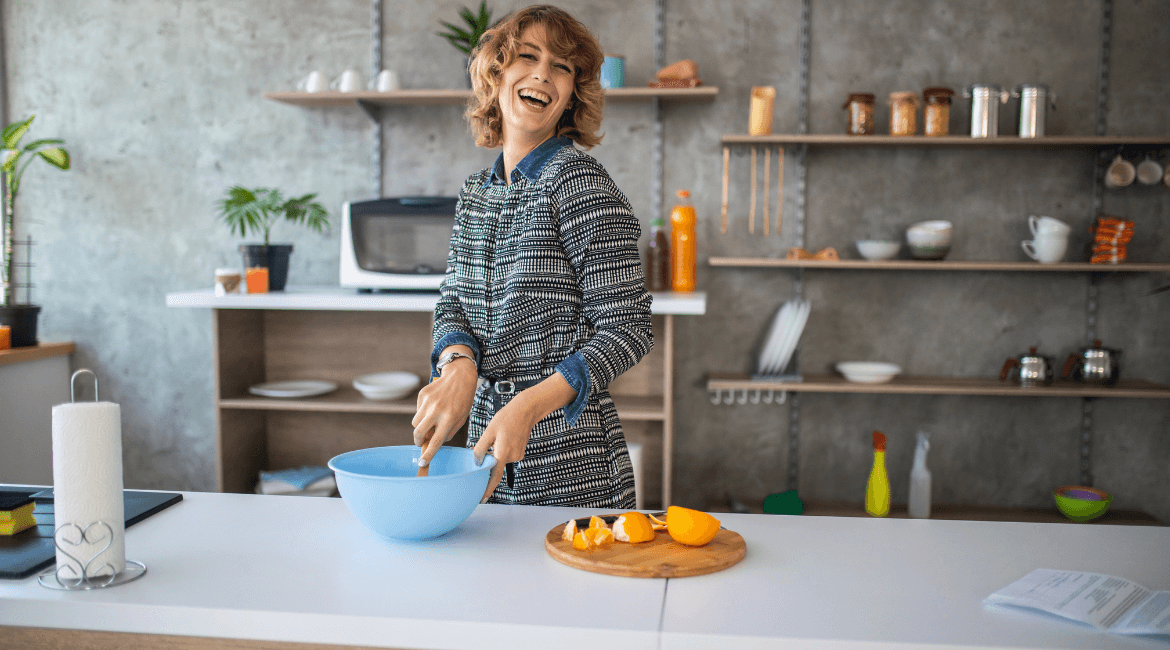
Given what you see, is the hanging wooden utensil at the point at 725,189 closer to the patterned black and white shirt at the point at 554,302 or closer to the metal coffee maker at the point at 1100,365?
the metal coffee maker at the point at 1100,365

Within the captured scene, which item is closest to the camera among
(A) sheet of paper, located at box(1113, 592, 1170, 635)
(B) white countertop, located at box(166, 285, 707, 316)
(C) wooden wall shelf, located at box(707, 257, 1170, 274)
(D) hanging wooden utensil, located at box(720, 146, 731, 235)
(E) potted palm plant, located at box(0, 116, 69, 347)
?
(A) sheet of paper, located at box(1113, 592, 1170, 635)

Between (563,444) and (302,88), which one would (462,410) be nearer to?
(563,444)

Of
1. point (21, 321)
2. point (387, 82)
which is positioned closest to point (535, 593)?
point (387, 82)

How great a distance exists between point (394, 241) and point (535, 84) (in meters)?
1.53

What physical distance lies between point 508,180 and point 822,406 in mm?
2003

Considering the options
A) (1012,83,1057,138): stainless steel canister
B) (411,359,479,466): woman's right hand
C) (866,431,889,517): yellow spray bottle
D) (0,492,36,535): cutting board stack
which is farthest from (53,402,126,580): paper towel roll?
(1012,83,1057,138): stainless steel canister

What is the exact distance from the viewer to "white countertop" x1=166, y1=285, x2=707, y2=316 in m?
2.46

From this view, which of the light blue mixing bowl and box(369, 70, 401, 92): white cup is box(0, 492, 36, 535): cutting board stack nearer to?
the light blue mixing bowl

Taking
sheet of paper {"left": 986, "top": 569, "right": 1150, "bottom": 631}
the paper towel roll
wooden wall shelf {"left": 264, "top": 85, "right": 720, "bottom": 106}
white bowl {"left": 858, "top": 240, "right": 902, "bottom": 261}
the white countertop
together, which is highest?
wooden wall shelf {"left": 264, "top": 85, "right": 720, "bottom": 106}

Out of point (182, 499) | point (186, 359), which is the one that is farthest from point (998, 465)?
point (186, 359)

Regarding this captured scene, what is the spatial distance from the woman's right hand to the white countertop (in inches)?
50.1

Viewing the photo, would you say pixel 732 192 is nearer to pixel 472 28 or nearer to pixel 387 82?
pixel 472 28

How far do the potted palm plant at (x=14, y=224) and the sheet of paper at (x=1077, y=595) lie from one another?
3.11 metres

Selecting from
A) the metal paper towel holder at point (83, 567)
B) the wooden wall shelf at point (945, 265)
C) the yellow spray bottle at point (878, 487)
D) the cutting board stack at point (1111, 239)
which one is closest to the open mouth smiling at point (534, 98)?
the metal paper towel holder at point (83, 567)
